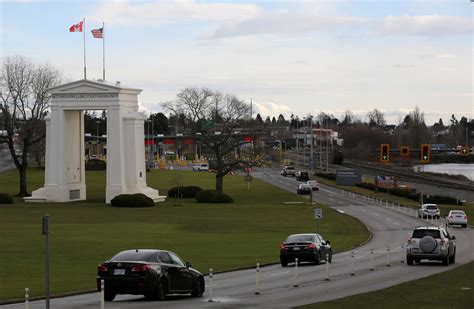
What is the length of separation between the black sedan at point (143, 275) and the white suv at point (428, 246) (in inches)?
573

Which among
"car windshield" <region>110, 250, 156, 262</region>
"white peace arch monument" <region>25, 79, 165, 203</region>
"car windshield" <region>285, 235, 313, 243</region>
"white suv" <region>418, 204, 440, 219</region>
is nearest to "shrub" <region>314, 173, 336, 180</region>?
"white peace arch monument" <region>25, 79, 165, 203</region>

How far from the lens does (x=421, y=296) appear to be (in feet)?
85.3

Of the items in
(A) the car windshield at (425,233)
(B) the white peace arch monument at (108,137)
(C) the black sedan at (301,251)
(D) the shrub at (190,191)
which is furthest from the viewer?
(D) the shrub at (190,191)

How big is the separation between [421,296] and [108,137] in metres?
67.4

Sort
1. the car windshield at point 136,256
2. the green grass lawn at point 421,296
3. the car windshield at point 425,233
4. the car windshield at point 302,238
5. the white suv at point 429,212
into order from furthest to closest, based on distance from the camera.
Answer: the white suv at point 429,212
the car windshield at point 302,238
the car windshield at point 425,233
the car windshield at point 136,256
the green grass lawn at point 421,296

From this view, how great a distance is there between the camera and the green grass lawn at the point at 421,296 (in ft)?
78.3

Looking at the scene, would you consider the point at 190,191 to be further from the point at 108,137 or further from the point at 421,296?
the point at 421,296

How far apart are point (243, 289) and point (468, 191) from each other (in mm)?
107028

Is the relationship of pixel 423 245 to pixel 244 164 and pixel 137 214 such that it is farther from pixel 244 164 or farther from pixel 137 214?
pixel 244 164

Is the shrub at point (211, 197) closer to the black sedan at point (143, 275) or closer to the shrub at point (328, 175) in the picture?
the shrub at point (328, 175)

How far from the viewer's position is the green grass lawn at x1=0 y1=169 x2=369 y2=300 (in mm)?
36562

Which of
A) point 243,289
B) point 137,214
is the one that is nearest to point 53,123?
point 137,214

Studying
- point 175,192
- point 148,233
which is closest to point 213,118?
point 175,192

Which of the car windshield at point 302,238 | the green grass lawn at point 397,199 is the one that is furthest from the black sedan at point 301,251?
the green grass lawn at point 397,199
